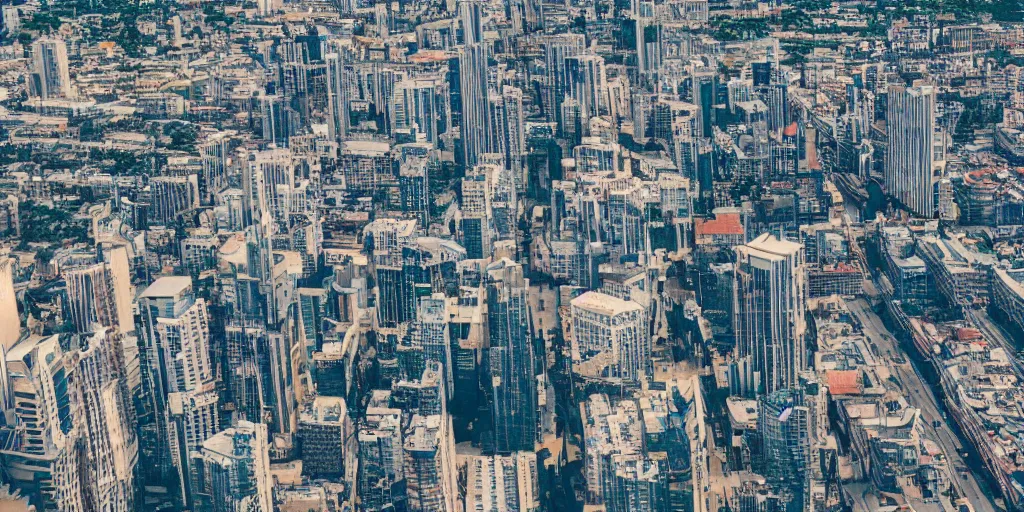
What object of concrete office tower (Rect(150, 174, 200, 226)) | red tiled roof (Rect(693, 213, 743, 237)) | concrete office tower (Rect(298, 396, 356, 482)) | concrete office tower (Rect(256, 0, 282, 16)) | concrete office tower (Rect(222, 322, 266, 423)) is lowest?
concrete office tower (Rect(298, 396, 356, 482))

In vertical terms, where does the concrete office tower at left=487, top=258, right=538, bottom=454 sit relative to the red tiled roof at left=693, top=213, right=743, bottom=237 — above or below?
below

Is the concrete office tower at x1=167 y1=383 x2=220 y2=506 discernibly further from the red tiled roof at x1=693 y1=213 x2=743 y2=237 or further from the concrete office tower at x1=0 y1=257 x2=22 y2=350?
the red tiled roof at x1=693 y1=213 x2=743 y2=237

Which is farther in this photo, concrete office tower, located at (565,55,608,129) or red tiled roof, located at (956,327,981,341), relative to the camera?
concrete office tower, located at (565,55,608,129)

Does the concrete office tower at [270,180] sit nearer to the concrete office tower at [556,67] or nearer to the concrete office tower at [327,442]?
the concrete office tower at [556,67]

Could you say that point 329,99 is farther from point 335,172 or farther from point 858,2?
point 858,2

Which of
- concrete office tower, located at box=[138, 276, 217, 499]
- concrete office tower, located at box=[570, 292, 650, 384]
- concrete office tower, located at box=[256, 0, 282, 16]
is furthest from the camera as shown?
concrete office tower, located at box=[256, 0, 282, 16]

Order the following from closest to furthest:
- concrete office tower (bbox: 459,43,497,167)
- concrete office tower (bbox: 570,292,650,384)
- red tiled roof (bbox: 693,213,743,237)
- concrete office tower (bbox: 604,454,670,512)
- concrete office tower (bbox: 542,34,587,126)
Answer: concrete office tower (bbox: 604,454,670,512) → concrete office tower (bbox: 570,292,650,384) → red tiled roof (bbox: 693,213,743,237) → concrete office tower (bbox: 459,43,497,167) → concrete office tower (bbox: 542,34,587,126)

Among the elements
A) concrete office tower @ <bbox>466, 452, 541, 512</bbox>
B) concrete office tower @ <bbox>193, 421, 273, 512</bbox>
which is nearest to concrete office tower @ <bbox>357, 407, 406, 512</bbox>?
concrete office tower @ <bbox>466, 452, 541, 512</bbox>

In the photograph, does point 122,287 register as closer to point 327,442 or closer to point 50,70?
point 327,442

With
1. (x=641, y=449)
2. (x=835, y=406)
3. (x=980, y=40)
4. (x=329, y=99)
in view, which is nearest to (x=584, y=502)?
(x=641, y=449)
